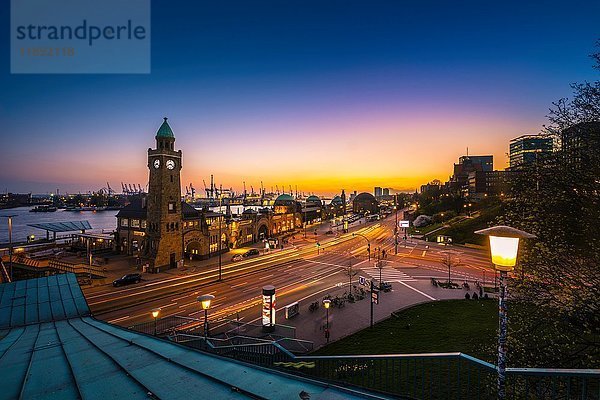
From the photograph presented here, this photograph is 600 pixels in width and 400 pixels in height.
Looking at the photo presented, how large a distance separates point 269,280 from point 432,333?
72.7 ft

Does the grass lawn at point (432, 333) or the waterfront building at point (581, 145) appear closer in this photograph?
the waterfront building at point (581, 145)

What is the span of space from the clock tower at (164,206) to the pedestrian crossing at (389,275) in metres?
29.1

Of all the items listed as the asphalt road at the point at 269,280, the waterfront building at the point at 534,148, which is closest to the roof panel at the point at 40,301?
the asphalt road at the point at 269,280

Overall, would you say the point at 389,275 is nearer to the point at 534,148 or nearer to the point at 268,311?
the point at 268,311

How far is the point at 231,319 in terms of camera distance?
26328 mm

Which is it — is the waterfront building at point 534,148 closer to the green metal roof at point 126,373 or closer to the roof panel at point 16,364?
the green metal roof at point 126,373

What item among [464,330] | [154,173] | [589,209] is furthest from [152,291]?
[589,209]

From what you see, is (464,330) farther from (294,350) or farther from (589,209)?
(589,209)

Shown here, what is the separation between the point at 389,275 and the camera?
42.8 meters

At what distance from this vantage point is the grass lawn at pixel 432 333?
19188 millimetres

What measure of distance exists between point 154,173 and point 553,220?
4725cm

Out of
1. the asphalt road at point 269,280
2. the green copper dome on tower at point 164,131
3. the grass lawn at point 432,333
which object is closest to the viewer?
the grass lawn at point 432,333

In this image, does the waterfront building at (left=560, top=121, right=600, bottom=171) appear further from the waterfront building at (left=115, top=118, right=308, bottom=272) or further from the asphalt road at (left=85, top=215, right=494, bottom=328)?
the waterfront building at (left=115, top=118, right=308, bottom=272)

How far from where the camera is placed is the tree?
377 inches
